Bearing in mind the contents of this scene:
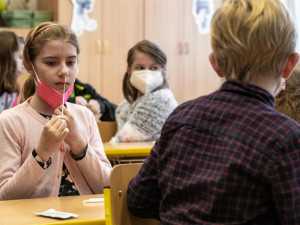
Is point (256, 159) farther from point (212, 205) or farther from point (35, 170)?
point (35, 170)

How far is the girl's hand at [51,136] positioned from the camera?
1.60 metres

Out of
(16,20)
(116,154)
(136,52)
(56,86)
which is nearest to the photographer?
(56,86)

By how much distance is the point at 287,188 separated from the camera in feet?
3.27

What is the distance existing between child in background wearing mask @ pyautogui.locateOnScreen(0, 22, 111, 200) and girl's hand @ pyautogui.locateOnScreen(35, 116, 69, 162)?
1 centimetres

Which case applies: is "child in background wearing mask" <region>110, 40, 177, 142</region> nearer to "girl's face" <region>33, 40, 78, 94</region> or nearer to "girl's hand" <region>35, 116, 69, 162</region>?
"girl's face" <region>33, 40, 78, 94</region>

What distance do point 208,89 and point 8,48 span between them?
2.81m

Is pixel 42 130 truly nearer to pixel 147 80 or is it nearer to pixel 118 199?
pixel 118 199

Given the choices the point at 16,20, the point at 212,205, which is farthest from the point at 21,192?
the point at 16,20

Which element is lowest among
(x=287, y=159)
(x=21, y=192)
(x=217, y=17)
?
(x=21, y=192)

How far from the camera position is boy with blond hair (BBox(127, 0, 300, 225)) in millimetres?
1015

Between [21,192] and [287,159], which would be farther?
[21,192]

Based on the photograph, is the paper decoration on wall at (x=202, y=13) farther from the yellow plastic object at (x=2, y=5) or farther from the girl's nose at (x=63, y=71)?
the girl's nose at (x=63, y=71)

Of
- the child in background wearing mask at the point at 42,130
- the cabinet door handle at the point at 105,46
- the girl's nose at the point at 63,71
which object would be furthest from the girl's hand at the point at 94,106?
the girl's nose at the point at 63,71

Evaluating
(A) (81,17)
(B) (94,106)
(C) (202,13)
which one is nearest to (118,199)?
(B) (94,106)
